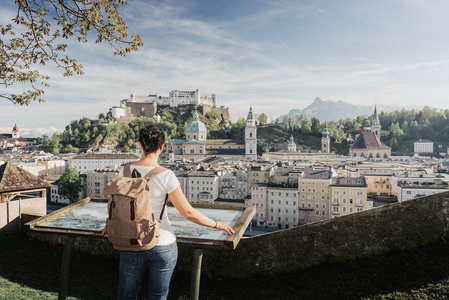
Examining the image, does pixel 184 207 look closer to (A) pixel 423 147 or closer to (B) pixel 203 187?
(B) pixel 203 187

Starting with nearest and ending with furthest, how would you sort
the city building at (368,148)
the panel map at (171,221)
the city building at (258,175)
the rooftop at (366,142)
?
1. the panel map at (171,221)
2. the city building at (258,175)
3. the city building at (368,148)
4. the rooftop at (366,142)

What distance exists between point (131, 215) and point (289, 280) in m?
3.28

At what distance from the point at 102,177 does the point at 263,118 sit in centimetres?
6248

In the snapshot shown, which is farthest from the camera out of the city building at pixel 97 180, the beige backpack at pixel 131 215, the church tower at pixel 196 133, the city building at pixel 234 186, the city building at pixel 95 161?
the church tower at pixel 196 133

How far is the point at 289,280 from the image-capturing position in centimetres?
483

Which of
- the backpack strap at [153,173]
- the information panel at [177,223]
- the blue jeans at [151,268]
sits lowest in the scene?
the blue jeans at [151,268]

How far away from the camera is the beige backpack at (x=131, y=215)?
2.27 meters

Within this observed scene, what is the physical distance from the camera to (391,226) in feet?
15.2

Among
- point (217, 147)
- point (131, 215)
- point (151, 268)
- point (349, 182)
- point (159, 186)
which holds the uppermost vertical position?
point (159, 186)

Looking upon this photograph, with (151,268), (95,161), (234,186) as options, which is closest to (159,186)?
(151,268)

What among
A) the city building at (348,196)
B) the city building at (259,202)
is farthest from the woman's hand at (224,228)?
the city building at (259,202)

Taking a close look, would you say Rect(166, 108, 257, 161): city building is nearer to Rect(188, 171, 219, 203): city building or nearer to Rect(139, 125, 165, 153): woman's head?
Rect(188, 171, 219, 203): city building

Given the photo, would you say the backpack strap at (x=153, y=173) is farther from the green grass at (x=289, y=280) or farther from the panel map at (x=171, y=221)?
the green grass at (x=289, y=280)

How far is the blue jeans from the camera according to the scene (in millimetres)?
2480
